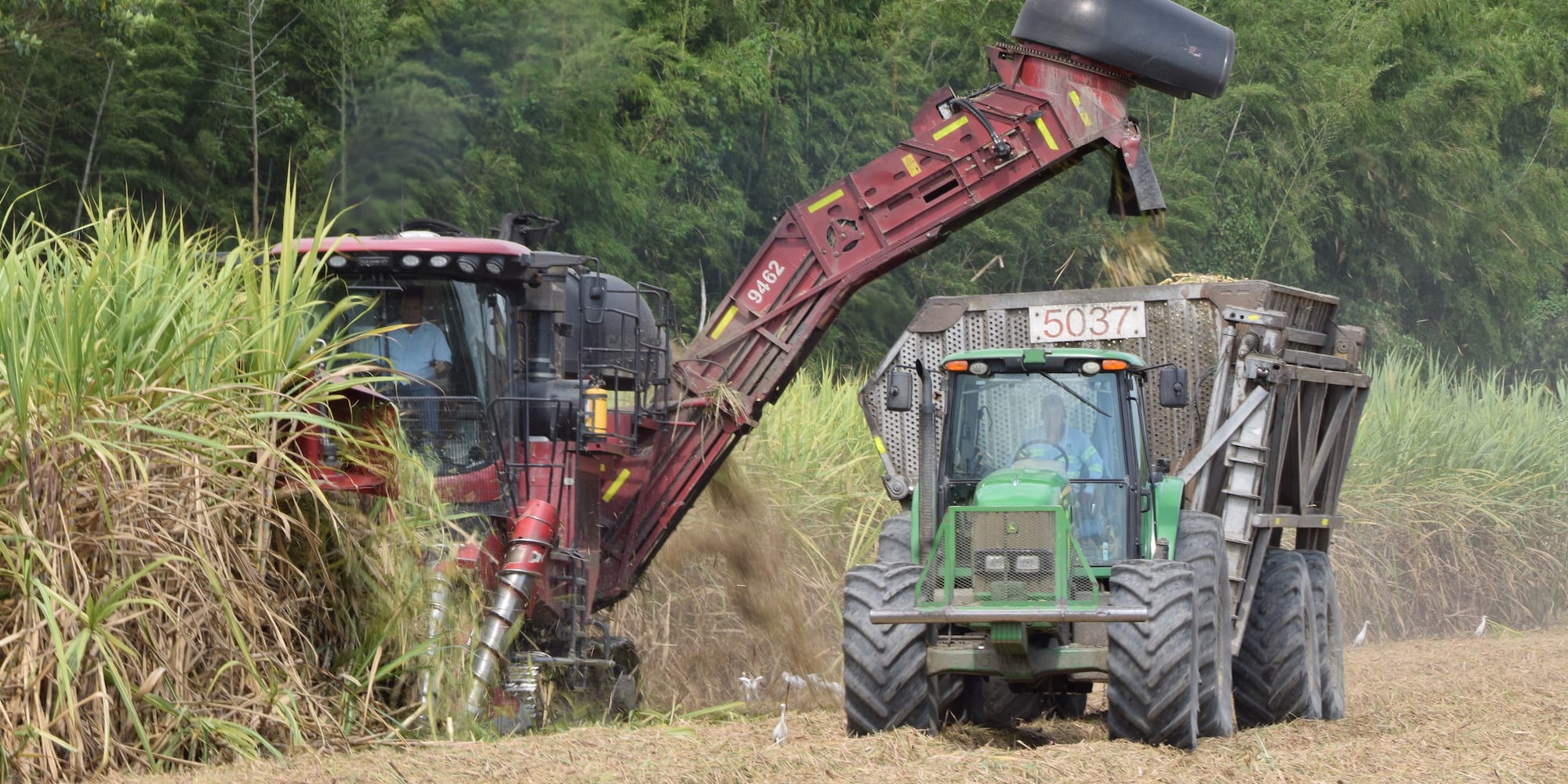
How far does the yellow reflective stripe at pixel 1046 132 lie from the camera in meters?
10.7

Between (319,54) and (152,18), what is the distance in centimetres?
134

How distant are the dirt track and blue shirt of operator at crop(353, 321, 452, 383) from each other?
6.74 ft

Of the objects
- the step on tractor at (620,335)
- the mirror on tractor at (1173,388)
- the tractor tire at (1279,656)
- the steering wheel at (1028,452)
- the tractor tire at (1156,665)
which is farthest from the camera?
the tractor tire at (1279,656)

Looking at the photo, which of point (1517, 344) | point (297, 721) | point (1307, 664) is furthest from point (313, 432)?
point (1517, 344)

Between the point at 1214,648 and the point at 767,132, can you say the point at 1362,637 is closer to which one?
the point at 1214,648

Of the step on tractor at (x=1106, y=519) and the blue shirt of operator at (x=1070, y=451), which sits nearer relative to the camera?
the step on tractor at (x=1106, y=519)

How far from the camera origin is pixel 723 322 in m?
11.3

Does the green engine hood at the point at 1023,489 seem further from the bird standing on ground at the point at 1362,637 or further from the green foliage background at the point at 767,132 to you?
the bird standing on ground at the point at 1362,637

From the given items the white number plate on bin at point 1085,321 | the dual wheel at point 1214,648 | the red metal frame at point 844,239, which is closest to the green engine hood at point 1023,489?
the dual wheel at point 1214,648

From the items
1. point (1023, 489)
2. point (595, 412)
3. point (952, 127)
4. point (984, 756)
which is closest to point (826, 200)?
point (952, 127)

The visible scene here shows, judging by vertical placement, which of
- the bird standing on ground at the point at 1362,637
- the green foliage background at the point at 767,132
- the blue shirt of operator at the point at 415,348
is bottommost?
the bird standing on ground at the point at 1362,637

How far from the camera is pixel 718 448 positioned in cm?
1105

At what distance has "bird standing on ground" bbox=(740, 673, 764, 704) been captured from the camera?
37.1ft

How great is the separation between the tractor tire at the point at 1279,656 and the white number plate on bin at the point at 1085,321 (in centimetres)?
163
